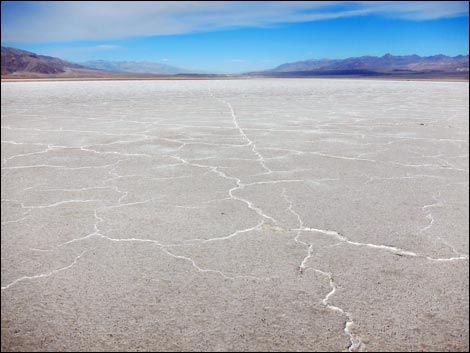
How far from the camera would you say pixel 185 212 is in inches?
129

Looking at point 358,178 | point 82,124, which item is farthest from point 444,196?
point 82,124

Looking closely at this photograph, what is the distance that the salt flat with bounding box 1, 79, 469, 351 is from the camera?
1816 millimetres

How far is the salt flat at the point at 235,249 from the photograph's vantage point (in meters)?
1.82

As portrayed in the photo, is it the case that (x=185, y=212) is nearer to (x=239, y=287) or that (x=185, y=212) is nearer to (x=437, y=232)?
(x=239, y=287)

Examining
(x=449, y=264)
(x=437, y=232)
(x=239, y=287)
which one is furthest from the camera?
(x=437, y=232)

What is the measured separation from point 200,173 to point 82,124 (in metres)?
5.03

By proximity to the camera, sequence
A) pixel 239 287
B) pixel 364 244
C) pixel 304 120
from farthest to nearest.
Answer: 1. pixel 304 120
2. pixel 364 244
3. pixel 239 287

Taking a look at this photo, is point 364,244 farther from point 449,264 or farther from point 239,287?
point 239,287

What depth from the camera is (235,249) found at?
2619 millimetres

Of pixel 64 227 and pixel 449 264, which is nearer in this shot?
pixel 449 264

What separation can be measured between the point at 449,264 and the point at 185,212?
1955 mm

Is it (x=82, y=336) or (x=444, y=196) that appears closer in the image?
(x=82, y=336)

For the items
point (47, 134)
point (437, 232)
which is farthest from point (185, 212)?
point (47, 134)

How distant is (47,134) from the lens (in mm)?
7180
